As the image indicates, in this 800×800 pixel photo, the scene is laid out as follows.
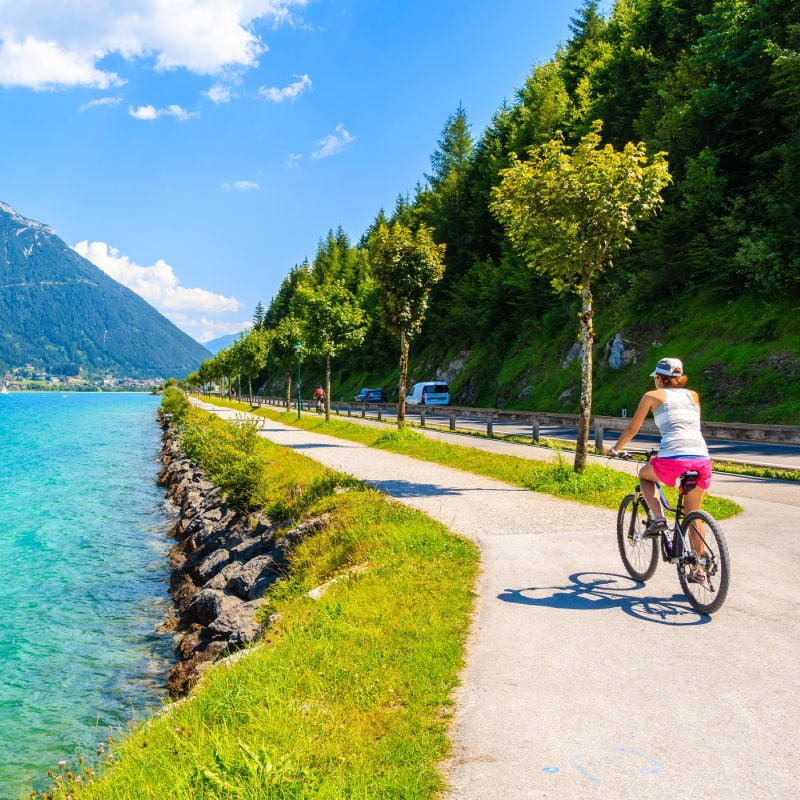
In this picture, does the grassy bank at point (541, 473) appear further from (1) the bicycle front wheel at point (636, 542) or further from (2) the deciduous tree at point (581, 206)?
(1) the bicycle front wheel at point (636, 542)

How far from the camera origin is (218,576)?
11250 millimetres

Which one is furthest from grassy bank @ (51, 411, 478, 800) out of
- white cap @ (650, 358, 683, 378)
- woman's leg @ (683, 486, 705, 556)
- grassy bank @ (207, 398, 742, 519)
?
grassy bank @ (207, 398, 742, 519)

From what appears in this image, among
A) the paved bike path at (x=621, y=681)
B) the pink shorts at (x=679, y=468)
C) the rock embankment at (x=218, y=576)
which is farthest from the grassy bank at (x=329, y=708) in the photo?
the pink shorts at (x=679, y=468)

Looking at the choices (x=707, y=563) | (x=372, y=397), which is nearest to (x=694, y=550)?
(x=707, y=563)

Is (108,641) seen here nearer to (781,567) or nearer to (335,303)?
(781,567)

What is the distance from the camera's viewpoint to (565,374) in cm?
3700

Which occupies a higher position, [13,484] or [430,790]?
[430,790]

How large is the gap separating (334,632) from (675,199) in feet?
107

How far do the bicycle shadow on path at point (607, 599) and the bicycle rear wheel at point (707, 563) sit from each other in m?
0.14

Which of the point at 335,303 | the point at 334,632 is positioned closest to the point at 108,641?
the point at 334,632

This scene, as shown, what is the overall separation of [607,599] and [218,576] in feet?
25.3

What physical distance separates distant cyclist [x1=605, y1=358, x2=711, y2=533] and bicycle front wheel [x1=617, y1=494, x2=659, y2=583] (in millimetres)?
420

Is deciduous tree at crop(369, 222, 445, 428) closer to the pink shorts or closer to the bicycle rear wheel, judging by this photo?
the pink shorts

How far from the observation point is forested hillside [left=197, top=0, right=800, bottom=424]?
25.9 meters
